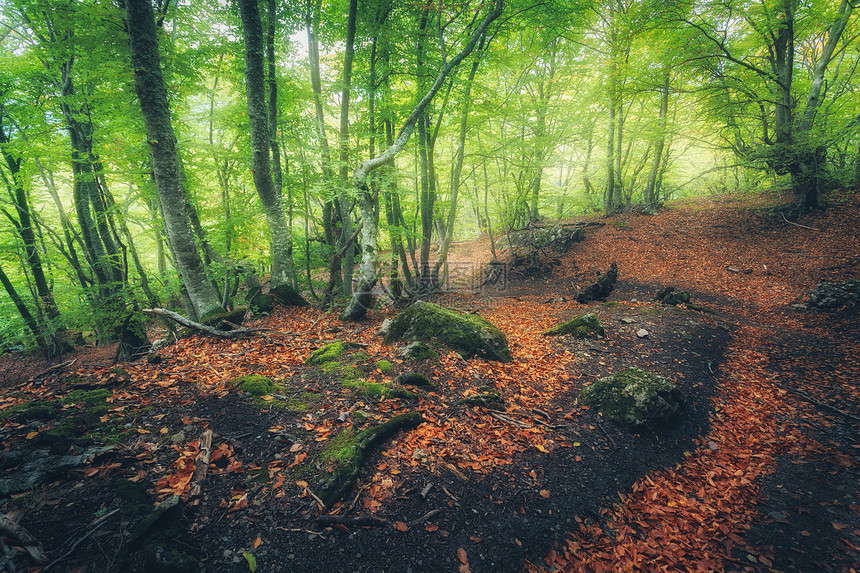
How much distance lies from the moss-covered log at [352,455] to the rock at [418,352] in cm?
163

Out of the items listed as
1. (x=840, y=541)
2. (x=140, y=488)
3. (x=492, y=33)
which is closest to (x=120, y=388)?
(x=140, y=488)

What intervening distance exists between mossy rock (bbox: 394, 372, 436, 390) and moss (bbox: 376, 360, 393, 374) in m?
0.34

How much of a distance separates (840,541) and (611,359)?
3.53 metres

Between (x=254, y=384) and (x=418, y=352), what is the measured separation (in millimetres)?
2705

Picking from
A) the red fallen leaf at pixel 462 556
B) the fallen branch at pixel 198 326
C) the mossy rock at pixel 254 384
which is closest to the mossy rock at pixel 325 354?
the mossy rock at pixel 254 384

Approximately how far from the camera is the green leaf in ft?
7.00

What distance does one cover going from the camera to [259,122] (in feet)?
24.6

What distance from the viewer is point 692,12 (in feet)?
36.3

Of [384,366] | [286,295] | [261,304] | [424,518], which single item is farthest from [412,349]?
[286,295]

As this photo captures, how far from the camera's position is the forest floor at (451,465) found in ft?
7.43

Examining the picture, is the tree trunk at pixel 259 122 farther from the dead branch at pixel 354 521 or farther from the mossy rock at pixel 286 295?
the dead branch at pixel 354 521

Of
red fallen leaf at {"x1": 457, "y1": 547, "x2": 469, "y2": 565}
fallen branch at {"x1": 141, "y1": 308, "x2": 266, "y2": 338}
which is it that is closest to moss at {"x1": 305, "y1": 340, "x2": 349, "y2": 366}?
fallen branch at {"x1": 141, "y1": 308, "x2": 266, "y2": 338}

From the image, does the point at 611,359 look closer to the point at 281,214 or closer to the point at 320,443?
the point at 320,443

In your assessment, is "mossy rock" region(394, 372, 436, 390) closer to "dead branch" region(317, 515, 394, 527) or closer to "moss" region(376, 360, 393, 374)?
"moss" region(376, 360, 393, 374)
